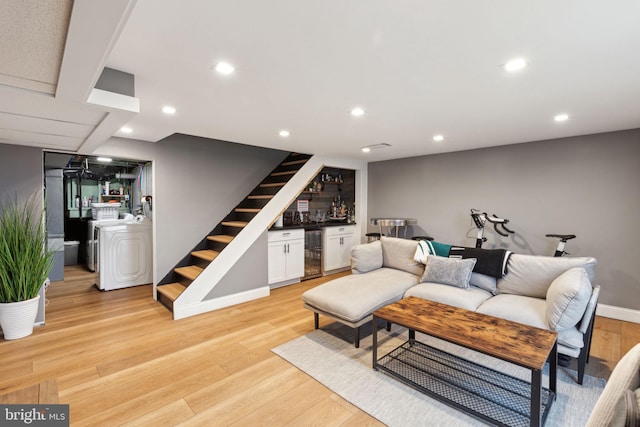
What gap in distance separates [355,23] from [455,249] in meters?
3.00

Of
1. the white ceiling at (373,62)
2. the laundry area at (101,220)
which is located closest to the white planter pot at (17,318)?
the laundry area at (101,220)

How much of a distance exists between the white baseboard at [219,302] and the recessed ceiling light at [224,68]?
2789 millimetres

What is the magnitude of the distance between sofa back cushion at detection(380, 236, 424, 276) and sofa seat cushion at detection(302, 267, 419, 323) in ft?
0.58

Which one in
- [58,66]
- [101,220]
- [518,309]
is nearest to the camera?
[58,66]

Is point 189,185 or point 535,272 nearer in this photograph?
point 535,272

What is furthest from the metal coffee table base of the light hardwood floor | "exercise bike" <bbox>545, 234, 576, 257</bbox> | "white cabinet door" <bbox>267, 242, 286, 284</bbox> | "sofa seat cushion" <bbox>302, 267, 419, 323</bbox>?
"white cabinet door" <bbox>267, 242, 286, 284</bbox>

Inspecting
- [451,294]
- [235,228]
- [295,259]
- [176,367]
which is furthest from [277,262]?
[451,294]

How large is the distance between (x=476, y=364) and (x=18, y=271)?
432 centimetres

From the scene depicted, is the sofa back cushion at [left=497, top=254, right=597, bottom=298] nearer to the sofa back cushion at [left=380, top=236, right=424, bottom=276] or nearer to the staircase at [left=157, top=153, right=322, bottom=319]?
the sofa back cushion at [left=380, top=236, right=424, bottom=276]

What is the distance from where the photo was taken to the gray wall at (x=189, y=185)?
159 inches

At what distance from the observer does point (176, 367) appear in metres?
2.45

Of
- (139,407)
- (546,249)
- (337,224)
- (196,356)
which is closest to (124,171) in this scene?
(337,224)

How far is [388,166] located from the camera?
5.77 m

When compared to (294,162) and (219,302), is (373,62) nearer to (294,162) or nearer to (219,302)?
(219,302)
